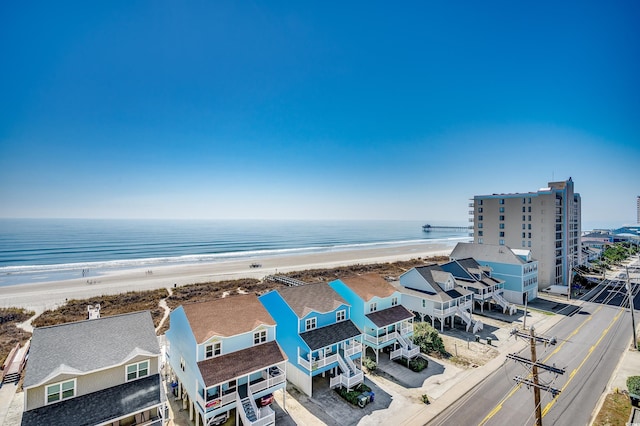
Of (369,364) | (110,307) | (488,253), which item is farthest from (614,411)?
(110,307)

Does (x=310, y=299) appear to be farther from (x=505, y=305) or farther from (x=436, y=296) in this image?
(x=505, y=305)

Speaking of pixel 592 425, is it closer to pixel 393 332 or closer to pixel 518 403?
pixel 518 403

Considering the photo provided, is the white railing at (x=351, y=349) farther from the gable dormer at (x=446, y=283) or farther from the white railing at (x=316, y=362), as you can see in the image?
the gable dormer at (x=446, y=283)

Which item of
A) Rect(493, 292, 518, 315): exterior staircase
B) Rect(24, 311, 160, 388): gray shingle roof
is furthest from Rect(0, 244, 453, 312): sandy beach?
Rect(493, 292, 518, 315): exterior staircase

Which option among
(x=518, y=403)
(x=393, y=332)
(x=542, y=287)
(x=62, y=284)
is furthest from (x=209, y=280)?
(x=542, y=287)

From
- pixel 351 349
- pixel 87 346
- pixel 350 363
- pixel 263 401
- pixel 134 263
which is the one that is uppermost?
pixel 87 346

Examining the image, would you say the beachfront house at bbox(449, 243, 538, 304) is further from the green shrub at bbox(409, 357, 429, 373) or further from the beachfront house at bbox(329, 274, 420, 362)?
the green shrub at bbox(409, 357, 429, 373)
